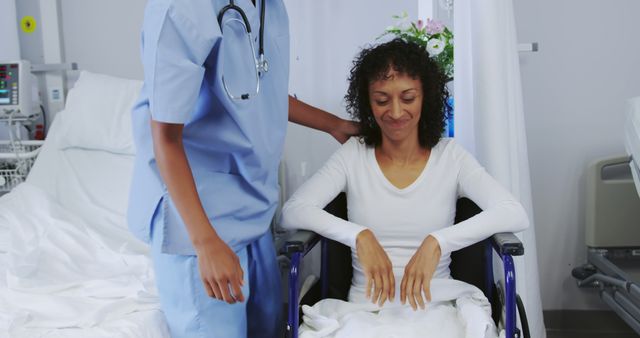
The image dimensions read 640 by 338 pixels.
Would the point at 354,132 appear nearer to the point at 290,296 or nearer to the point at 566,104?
the point at 290,296

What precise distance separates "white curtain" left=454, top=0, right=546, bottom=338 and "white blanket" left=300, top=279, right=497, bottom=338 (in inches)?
15.8

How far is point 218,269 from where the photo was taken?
40.3 inches

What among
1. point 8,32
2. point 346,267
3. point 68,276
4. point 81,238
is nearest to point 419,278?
point 346,267

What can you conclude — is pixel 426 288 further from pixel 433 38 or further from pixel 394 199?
pixel 433 38

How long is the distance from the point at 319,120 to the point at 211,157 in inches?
19.6

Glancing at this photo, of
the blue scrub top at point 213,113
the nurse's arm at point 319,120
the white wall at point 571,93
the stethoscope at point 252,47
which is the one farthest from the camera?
the white wall at point 571,93

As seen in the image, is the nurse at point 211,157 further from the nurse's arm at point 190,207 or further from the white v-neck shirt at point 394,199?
the white v-neck shirt at point 394,199

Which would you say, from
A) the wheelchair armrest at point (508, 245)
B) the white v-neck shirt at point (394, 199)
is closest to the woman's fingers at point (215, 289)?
the white v-neck shirt at point (394, 199)

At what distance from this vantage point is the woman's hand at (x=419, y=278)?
1.19 meters

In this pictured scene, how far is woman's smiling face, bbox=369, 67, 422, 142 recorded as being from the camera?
1392 mm

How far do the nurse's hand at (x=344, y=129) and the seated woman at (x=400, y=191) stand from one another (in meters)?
0.06

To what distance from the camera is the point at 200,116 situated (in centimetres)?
116

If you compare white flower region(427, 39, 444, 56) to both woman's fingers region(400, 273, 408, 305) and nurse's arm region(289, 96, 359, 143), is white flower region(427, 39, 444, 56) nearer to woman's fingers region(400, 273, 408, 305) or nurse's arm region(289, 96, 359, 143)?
nurse's arm region(289, 96, 359, 143)

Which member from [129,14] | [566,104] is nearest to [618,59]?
[566,104]
